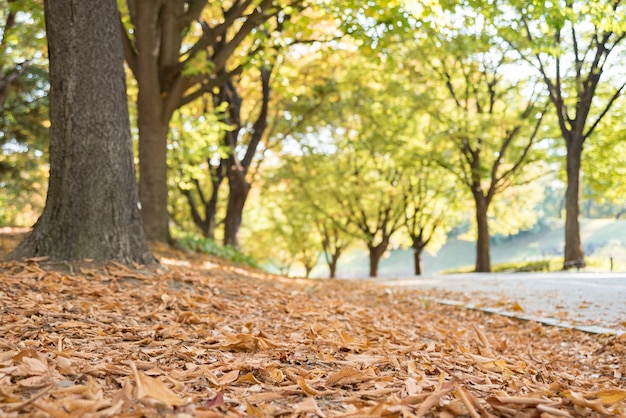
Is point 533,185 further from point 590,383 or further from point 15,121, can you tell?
point 590,383

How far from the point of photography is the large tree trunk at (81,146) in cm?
551

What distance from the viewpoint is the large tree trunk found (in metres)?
5.51

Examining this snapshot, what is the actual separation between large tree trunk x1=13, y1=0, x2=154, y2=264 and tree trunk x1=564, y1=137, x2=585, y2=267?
44.6 feet

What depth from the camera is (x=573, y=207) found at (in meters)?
15.6

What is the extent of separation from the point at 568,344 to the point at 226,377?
3.90 metres

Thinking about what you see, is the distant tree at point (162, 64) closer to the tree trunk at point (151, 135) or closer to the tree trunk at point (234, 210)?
the tree trunk at point (151, 135)

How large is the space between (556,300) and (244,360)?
19.9ft

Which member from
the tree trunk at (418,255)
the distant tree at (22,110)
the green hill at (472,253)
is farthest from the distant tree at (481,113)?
the green hill at (472,253)

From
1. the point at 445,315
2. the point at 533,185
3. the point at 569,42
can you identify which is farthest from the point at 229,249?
Result: the point at 533,185

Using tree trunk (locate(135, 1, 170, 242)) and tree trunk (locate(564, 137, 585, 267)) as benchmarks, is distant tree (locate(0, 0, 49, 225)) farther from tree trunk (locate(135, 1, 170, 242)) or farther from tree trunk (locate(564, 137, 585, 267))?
tree trunk (locate(564, 137, 585, 267))

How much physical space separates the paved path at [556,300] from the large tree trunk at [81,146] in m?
4.89

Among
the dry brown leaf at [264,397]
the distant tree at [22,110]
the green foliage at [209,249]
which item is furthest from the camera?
the distant tree at [22,110]

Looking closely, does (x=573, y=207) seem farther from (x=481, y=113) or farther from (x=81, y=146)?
(x=81, y=146)

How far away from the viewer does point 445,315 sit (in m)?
7.05
